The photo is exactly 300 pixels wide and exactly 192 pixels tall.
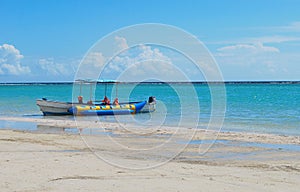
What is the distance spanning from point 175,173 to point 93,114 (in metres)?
21.3

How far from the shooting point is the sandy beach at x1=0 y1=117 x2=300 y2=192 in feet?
29.2

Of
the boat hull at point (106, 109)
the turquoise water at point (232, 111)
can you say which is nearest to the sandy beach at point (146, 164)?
the turquoise water at point (232, 111)

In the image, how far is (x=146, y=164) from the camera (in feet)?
37.2

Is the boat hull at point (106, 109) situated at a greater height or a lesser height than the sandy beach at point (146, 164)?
greater

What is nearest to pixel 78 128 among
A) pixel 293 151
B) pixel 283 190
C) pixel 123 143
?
pixel 123 143

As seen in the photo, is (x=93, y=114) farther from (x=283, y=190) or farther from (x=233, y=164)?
(x=283, y=190)

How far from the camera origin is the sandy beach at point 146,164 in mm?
8898

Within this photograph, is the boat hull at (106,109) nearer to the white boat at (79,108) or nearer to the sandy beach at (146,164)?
the white boat at (79,108)

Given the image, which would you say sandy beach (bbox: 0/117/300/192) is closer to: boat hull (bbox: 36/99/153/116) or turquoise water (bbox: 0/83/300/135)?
turquoise water (bbox: 0/83/300/135)

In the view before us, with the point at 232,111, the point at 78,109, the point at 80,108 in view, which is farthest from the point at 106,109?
the point at 232,111

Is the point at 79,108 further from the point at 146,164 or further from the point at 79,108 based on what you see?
the point at 146,164

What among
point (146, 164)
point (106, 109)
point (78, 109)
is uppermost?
point (106, 109)

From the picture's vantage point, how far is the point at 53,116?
3164 cm

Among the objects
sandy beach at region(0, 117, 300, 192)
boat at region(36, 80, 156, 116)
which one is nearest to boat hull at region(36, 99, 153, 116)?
boat at region(36, 80, 156, 116)
